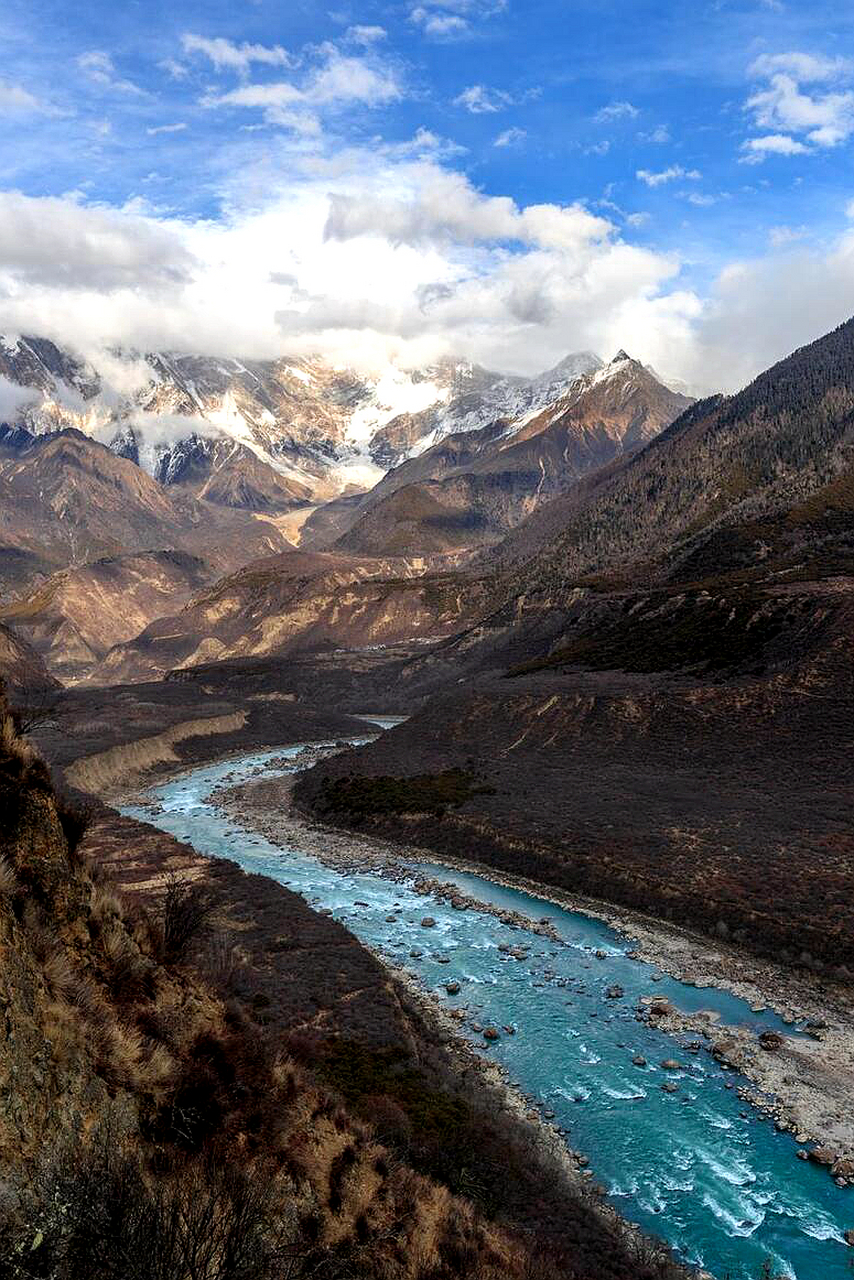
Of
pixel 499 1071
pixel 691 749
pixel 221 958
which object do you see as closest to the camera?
pixel 499 1071

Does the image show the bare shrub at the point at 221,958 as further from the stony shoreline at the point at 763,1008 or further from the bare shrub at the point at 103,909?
the stony shoreline at the point at 763,1008

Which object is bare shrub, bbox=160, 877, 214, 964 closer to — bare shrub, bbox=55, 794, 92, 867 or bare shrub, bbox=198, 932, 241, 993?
bare shrub, bbox=55, 794, 92, 867

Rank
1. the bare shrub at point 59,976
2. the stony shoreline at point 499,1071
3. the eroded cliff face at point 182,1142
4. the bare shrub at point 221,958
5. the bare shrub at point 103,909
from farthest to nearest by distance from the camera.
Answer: the bare shrub at point 221,958
the stony shoreline at point 499,1071
the bare shrub at point 103,909
the bare shrub at point 59,976
the eroded cliff face at point 182,1142

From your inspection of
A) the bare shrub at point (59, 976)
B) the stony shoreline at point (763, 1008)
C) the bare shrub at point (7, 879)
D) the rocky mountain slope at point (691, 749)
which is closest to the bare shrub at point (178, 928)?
the bare shrub at point (59, 976)

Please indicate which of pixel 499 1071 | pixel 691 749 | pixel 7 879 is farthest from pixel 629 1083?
pixel 691 749

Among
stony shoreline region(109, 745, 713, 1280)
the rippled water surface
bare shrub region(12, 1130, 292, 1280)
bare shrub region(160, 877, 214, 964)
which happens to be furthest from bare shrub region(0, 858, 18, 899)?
the rippled water surface

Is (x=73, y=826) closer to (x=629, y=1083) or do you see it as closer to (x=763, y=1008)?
(x=629, y=1083)

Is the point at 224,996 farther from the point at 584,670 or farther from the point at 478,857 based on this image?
the point at 584,670
